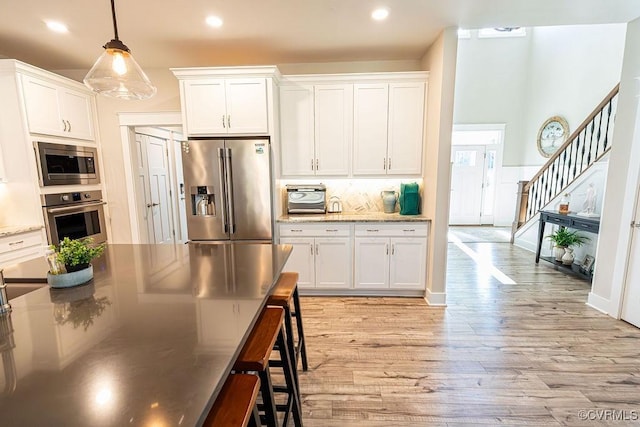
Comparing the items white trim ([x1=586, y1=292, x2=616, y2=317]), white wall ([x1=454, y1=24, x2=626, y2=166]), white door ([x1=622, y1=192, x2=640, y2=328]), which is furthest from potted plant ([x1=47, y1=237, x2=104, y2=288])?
white wall ([x1=454, y1=24, x2=626, y2=166])

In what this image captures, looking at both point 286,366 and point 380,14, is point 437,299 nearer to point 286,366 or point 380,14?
point 286,366

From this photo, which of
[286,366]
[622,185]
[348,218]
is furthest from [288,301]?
[622,185]

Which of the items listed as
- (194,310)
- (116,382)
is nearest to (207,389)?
(116,382)

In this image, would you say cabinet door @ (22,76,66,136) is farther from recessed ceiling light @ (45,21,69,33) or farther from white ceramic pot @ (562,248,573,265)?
white ceramic pot @ (562,248,573,265)

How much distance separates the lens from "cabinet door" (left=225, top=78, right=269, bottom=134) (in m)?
3.13

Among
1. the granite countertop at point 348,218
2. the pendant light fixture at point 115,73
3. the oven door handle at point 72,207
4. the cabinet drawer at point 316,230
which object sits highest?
the pendant light fixture at point 115,73

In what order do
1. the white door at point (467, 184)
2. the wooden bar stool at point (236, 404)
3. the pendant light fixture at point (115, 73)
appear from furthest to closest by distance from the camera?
the white door at point (467, 184)
the pendant light fixture at point (115, 73)
the wooden bar stool at point (236, 404)

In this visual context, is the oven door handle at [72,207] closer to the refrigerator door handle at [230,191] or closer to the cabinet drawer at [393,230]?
the refrigerator door handle at [230,191]

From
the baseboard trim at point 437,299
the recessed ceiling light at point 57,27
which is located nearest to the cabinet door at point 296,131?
the baseboard trim at point 437,299

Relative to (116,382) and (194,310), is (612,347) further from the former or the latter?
(116,382)

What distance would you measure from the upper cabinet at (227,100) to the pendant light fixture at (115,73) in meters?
1.45

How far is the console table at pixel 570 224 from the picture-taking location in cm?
354

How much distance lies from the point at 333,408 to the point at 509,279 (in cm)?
319

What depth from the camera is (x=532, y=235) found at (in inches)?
205
